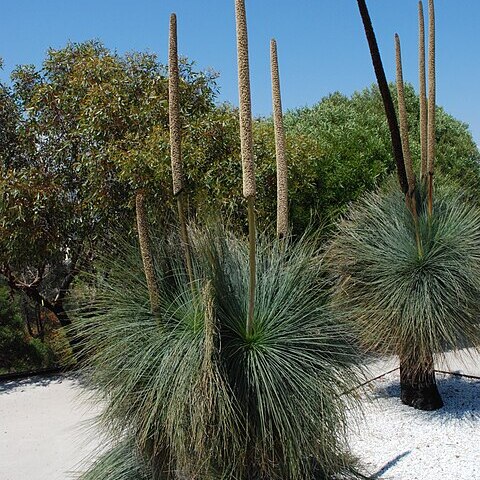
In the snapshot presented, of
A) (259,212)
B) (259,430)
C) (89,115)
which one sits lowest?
(259,430)

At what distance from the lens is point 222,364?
3.14 meters

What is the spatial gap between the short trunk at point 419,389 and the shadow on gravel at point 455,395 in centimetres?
9

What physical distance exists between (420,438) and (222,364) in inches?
101

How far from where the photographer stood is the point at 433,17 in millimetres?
5809

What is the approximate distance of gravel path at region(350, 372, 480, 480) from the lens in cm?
448

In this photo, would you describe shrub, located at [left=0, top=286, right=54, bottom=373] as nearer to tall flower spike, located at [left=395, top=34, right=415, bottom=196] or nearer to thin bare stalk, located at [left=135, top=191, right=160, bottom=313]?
tall flower spike, located at [left=395, top=34, right=415, bottom=196]

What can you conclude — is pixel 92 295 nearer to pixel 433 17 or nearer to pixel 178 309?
pixel 178 309

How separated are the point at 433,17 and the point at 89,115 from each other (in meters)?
3.65

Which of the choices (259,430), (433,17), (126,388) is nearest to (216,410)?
(259,430)

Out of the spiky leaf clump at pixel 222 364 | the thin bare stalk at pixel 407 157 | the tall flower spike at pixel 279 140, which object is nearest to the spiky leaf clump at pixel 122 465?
the spiky leaf clump at pixel 222 364

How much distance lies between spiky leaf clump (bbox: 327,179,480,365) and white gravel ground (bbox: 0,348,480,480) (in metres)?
0.47

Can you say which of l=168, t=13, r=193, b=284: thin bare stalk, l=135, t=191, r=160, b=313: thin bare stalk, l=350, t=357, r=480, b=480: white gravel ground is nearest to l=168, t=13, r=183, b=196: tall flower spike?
l=168, t=13, r=193, b=284: thin bare stalk

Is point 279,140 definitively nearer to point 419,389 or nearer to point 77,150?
point 419,389

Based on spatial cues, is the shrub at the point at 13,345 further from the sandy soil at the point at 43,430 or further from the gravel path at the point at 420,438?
the gravel path at the point at 420,438
